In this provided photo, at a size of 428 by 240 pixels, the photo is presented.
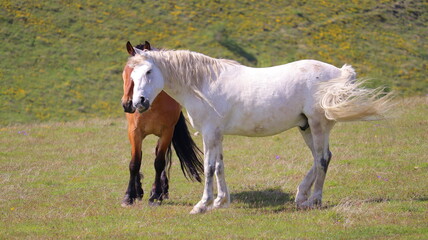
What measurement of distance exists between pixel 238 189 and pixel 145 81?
135 inches

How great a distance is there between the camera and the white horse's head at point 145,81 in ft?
25.2

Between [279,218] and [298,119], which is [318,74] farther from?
[279,218]

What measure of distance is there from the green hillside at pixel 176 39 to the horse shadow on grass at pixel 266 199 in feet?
63.2

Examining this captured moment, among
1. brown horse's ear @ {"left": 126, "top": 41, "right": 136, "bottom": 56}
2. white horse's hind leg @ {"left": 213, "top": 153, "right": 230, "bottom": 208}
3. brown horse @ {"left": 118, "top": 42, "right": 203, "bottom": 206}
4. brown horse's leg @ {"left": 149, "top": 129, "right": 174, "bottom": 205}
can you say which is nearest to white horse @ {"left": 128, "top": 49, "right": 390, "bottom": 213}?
white horse's hind leg @ {"left": 213, "top": 153, "right": 230, "bottom": 208}

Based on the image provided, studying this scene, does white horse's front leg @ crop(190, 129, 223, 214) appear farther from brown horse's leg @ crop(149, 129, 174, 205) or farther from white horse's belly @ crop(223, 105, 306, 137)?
brown horse's leg @ crop(149, 129, 174, 205)

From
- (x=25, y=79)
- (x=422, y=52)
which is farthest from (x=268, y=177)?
(x=422, y=52)

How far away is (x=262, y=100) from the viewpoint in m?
8.16

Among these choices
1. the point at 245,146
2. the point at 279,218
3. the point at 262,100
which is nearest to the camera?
the point at 279,218

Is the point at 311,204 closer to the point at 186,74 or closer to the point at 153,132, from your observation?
the point at 186,74

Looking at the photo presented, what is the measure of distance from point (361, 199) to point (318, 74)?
2085 mm

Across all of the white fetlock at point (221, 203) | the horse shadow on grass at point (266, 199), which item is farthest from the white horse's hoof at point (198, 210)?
the horse shadow on grass at point (266, 199)

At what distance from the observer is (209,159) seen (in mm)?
8227

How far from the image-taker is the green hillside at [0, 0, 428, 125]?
3058 centimetres

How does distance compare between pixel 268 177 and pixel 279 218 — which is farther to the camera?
pixel 268 177
